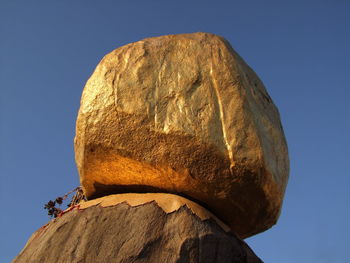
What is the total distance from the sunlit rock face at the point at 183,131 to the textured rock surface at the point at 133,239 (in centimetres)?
30

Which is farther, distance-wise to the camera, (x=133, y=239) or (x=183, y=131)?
(x=183, y=131)

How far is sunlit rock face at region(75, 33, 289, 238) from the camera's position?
3.26m

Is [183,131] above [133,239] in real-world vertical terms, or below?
above

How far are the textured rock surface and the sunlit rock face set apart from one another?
0.30 meters

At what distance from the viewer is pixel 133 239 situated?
3029 mm

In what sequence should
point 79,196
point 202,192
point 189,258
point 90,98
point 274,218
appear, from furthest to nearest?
point 79,196 → point 274,218 → point 90,98 → point 202,192 → point 189,258

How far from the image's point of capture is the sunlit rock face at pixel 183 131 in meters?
3.26

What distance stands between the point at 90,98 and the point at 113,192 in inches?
32.8

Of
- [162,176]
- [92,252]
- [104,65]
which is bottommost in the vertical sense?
[92,252]

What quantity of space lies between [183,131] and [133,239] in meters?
0.87

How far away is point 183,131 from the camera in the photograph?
3.25 meters

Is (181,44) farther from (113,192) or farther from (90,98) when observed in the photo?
(113,192)

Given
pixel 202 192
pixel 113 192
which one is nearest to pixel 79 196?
pixel 113 192

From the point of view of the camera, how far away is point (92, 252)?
3.02 metres
